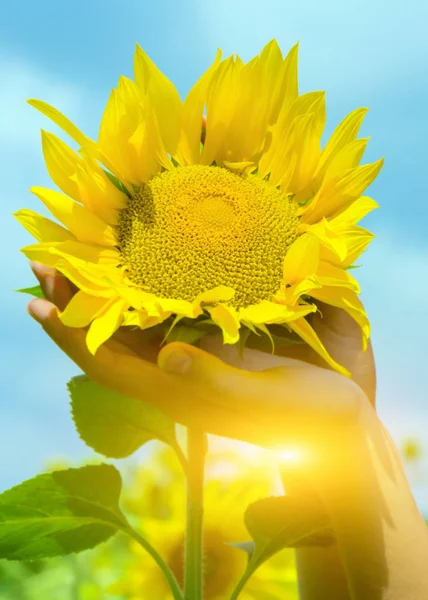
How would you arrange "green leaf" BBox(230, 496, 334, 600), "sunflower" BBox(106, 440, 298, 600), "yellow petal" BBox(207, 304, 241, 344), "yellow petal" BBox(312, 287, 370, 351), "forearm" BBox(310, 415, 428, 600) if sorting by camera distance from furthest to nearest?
"sunflower" BBox(106, 440, 298, 600), "green leaf" BBox(230, 496, 334, 600), "forearm" BBox(310, 415, 428, 600), "yellow petal" BBox(312, 287, 370, 351), "yellow petal" BBox(207, 304, 241, 344)

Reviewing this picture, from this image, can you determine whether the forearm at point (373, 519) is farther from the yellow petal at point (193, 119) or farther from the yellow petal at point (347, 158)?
the yellow petal at point (193, 119)

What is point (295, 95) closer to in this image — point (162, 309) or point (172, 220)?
point (172, 220)

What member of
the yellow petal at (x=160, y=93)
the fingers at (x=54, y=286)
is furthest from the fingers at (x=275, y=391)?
the yellow petal at (x=160, y=93)

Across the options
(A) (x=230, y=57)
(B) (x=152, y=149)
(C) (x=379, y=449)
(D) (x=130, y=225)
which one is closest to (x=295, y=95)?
(A) (x=230, y=57)

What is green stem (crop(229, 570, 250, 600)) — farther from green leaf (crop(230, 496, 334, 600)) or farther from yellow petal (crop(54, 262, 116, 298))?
yellow petal (crop(54, 262, 116, 298))

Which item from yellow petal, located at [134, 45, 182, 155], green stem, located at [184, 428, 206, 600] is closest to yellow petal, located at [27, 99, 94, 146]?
yellow petal, located at [134, 45, 182, 155]
